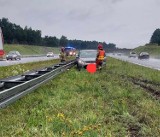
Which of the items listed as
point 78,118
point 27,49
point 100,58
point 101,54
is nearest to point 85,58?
point 100,58

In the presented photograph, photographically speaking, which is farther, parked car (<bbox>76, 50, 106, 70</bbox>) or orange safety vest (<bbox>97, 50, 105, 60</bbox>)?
parked car (<bbox>76, 50, 106, 70</bbox>)

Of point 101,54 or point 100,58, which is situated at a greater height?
point 101,54

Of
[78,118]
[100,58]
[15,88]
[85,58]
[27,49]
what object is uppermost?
[15,88]

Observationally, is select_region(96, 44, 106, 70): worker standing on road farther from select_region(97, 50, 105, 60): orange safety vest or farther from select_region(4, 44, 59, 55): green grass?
select_region(4, 44, 59, 55): green grass

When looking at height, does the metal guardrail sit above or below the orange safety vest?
above

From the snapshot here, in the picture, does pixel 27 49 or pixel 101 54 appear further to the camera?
pixel 27 49

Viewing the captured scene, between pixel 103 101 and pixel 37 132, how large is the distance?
15.1 ft

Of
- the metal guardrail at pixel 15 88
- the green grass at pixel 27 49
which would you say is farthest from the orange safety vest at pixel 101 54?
the green grass at pixel 27 49

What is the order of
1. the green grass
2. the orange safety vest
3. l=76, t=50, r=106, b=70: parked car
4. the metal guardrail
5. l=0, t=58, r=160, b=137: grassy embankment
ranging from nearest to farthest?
l=0, t=58, r=160, b=137: grassy embankment
the metal guardrail
the orange safety vest
l=76, t=50, r=106, b=70: parked car
the green grass

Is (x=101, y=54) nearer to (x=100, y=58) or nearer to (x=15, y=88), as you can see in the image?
(x=100, y=58)

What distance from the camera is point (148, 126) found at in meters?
7.60

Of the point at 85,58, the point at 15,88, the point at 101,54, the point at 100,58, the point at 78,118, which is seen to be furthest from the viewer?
the point at 85,58

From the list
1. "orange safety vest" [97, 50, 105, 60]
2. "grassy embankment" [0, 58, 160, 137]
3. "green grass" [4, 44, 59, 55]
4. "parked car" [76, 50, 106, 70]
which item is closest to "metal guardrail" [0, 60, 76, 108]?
"grassy embankment" [0, 58, 160, 137]

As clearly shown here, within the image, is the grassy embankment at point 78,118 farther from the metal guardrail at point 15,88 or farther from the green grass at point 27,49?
the green grass at point 27,49
